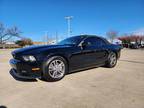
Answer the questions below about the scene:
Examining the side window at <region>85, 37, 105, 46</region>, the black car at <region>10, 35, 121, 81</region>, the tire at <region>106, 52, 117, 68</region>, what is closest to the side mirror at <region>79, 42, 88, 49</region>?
the black car at <region>10, 35, 121, 81</region>

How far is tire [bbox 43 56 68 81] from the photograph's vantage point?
14.4 feet

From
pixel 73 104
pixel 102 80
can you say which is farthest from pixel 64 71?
pixel 73 104

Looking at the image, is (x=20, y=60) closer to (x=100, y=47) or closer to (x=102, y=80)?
(x=102, y=80)

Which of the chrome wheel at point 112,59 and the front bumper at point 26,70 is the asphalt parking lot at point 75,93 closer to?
the front bumper at point 26,70

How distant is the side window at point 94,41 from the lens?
570 centimetres

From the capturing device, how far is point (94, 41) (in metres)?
6.03

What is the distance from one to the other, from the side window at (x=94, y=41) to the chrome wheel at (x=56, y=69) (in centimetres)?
136

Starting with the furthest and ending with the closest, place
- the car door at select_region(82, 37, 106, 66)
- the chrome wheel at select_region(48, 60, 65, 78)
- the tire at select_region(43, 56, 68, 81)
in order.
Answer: the car door at select_region(82, 37, 106, 66) < the chrome wheel at select_region(48, 60, 65, 78) < the tire at select_region(43, 56, 68, 81)

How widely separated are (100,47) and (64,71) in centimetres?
195

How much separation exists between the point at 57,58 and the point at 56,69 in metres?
0.31

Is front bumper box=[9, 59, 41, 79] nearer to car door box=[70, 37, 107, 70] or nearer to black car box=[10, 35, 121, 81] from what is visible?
black car box=[10, 35, 121, 81]

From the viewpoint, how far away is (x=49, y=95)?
3.49 m

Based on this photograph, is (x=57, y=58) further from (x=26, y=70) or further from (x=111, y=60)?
(x=111, y=60)

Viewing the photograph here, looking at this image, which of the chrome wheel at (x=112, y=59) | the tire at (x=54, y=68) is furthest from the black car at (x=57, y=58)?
the chrome wheel at (x=112, y=59)
